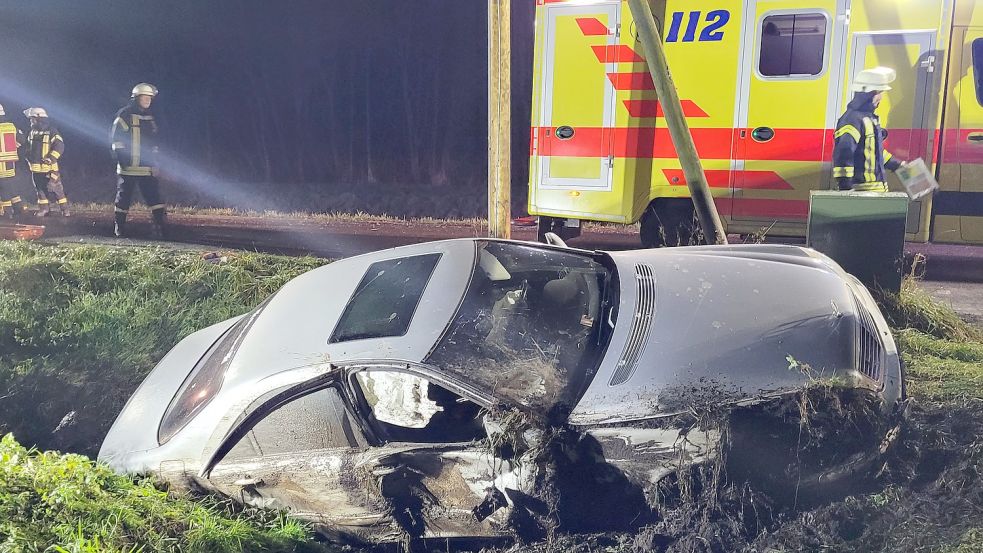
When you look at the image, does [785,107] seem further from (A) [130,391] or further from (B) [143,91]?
(B) [143,91]

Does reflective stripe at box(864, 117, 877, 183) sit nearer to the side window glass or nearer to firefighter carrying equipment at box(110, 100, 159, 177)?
the side window glass

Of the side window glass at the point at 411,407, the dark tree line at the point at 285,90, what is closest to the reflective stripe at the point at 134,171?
the dark tree line at the point at 285,90

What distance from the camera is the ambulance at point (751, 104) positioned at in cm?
620

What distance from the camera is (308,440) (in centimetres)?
316

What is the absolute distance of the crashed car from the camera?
296 cm

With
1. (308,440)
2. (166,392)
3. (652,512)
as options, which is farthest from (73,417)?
(652,512)

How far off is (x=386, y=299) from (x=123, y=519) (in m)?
1.44

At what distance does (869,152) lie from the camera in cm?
616

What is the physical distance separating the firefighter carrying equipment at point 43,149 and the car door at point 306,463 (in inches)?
354

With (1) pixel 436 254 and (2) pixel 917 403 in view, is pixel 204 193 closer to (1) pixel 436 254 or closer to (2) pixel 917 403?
(1) pixel 436 254

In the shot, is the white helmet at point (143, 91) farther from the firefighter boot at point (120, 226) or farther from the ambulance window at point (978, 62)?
the ambulance window at point (978, 62)

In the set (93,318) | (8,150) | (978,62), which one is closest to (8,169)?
(8,150)

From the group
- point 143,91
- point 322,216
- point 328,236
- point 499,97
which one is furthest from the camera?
point 322,216

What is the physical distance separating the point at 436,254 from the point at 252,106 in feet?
27.2
